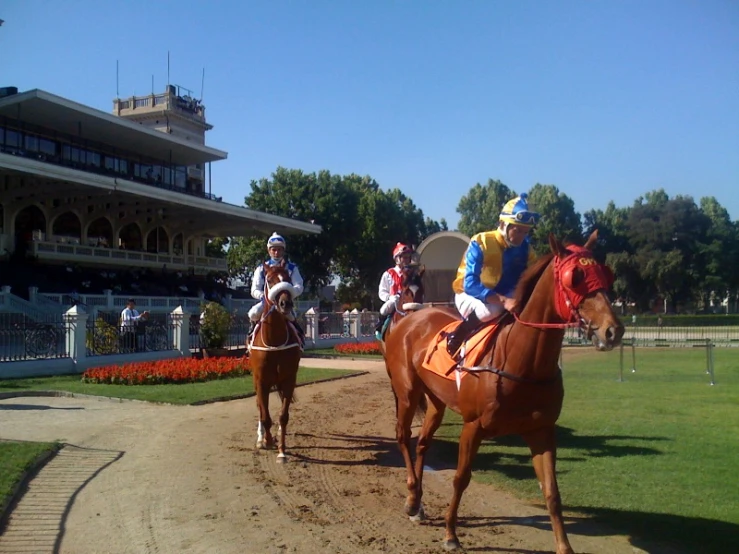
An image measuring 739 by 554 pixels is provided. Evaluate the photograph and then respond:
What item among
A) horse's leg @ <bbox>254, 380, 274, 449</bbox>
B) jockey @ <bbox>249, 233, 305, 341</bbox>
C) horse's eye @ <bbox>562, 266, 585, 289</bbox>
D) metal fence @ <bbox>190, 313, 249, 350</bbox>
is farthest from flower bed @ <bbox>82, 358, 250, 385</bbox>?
horse's eye @ <bbox>562, 266, 585, 289</bbox>

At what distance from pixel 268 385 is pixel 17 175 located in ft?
101

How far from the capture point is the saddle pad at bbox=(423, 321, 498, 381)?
17.6 feet

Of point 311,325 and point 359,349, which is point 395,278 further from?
point 311,325

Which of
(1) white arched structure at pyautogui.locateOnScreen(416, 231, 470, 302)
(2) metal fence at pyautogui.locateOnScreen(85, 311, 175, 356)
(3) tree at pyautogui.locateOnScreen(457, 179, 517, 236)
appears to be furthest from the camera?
(3) tree at pyautogui.locateOnScreen(457, 179, 517, 236)

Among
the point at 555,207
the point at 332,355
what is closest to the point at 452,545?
the point at 332,355

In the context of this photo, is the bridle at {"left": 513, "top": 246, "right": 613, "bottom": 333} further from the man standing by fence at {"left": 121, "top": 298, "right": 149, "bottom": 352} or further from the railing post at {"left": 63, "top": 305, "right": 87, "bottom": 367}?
the man standing by fence at {"left": 121, "top": 298, "right": 149, "bottom": 352}

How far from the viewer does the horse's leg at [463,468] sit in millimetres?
5166

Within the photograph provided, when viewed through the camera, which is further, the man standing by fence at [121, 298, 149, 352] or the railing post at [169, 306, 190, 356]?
the railing post at [169, 306, 190, 356]

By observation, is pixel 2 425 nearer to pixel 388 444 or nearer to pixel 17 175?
pixel 388 444

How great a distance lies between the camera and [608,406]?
13.0 metres

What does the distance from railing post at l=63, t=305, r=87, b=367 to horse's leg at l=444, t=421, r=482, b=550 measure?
16104mm

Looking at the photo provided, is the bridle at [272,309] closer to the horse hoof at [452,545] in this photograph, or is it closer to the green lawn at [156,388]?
the horse hoof at [452,545]

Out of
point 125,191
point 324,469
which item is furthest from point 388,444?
point 125,191

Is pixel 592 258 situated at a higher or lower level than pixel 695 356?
higher
